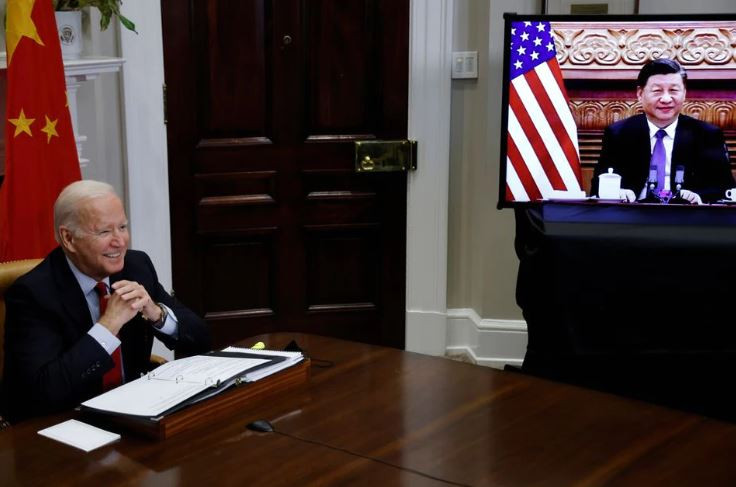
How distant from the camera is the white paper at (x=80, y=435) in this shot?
192 cm

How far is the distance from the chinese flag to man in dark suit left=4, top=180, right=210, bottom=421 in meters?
0.86

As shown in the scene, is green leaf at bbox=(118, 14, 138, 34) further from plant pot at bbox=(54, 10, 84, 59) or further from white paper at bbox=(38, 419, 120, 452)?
white paper at bbox=(38, 419, 120, 452)

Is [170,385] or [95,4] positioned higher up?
[95,4]

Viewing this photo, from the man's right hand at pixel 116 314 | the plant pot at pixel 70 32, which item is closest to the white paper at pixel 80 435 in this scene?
the man's right hand at pixel 116 314

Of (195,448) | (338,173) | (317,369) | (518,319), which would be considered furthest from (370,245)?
(195,448)

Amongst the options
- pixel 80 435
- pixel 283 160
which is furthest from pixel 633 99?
pixel 80 435

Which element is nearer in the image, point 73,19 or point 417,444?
point 417,444

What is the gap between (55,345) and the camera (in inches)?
89.2

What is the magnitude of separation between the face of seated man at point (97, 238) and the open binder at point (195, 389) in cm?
31

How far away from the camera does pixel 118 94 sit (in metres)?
4.08

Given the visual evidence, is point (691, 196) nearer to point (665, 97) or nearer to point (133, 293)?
point (665, 97)

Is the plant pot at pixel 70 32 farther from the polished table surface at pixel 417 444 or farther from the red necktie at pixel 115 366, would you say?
the polished table surface at pixel 417 444

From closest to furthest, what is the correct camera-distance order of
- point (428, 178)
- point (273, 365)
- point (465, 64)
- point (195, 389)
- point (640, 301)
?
point (195, 389) < point (273, 365) < point (640, 301) < point (465, 64) < point (428, 178)

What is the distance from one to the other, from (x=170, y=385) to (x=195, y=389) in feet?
0.24
